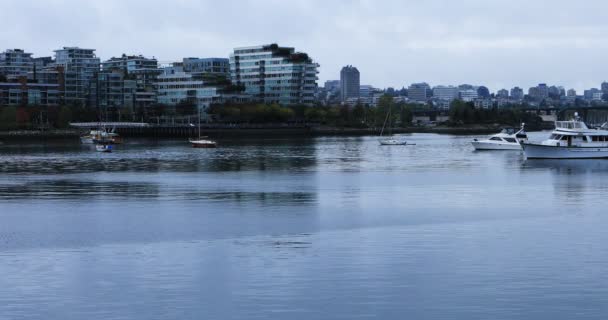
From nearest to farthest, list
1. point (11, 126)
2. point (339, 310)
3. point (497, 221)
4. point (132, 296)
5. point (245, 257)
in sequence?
point (339, 310) → point (132, 296) → point (245, 257) → point (497, 221) → point (11, 126)

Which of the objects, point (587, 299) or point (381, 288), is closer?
point (587, 299)

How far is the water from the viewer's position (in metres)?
20.7

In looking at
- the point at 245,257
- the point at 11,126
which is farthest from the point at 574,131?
the point at 11,126

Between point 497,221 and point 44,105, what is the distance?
17159 centimetres

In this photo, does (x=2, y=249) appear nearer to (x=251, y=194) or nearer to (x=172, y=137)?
(x=251, y=194)

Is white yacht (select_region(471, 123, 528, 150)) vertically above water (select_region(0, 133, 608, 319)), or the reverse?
white yacht (select_region(471, 123, 528, 150))

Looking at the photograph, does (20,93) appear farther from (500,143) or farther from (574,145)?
(574,145)

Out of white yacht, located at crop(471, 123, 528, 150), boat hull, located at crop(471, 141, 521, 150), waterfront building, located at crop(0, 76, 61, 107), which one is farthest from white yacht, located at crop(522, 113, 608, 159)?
waterfront building, located at crop(0, 76, 61, 107)

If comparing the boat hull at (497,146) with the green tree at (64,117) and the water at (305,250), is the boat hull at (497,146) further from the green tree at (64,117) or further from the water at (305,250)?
the green tree at (64,117)

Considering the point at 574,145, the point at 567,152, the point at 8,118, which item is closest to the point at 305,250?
the point at 567,152

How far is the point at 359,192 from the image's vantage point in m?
47.3

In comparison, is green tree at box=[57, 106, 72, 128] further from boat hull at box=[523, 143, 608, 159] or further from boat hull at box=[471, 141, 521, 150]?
boat hull at box=[523, 143, 608, 159]

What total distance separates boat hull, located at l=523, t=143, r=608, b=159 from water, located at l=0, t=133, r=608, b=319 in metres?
20.9

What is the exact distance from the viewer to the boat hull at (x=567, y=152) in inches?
2913
